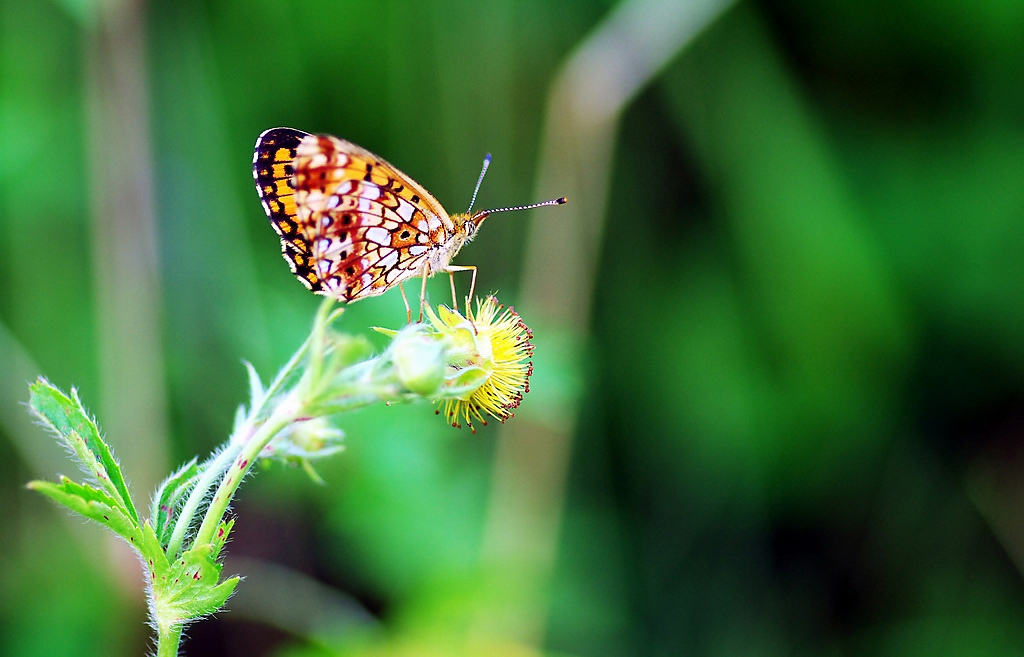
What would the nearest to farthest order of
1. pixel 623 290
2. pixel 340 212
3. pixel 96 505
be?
pixel 96 505, pixel 340 212, pixel 623 290

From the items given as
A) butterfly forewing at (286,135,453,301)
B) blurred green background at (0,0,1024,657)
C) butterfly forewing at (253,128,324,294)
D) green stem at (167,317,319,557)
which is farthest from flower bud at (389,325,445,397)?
blurred green background at (0,0,1024,657)

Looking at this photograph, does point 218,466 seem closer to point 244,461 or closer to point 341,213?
point 244,461

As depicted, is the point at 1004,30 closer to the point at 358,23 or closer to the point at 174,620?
the point at 358,23

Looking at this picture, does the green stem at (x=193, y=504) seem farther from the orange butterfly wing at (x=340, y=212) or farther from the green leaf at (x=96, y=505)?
the orange butterfly wing at (x=340, y=212)

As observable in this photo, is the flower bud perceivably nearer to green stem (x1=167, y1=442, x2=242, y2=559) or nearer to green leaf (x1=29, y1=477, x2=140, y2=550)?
green stem (x1=167, y1=442, x2=242, y2=559)

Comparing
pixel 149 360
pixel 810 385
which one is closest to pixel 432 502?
pixel 149 360

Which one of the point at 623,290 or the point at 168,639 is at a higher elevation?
the point at 623,290

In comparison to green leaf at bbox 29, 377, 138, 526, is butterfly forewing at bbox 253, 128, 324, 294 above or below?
above

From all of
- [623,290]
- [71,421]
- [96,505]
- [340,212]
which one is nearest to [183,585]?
[96,505]
